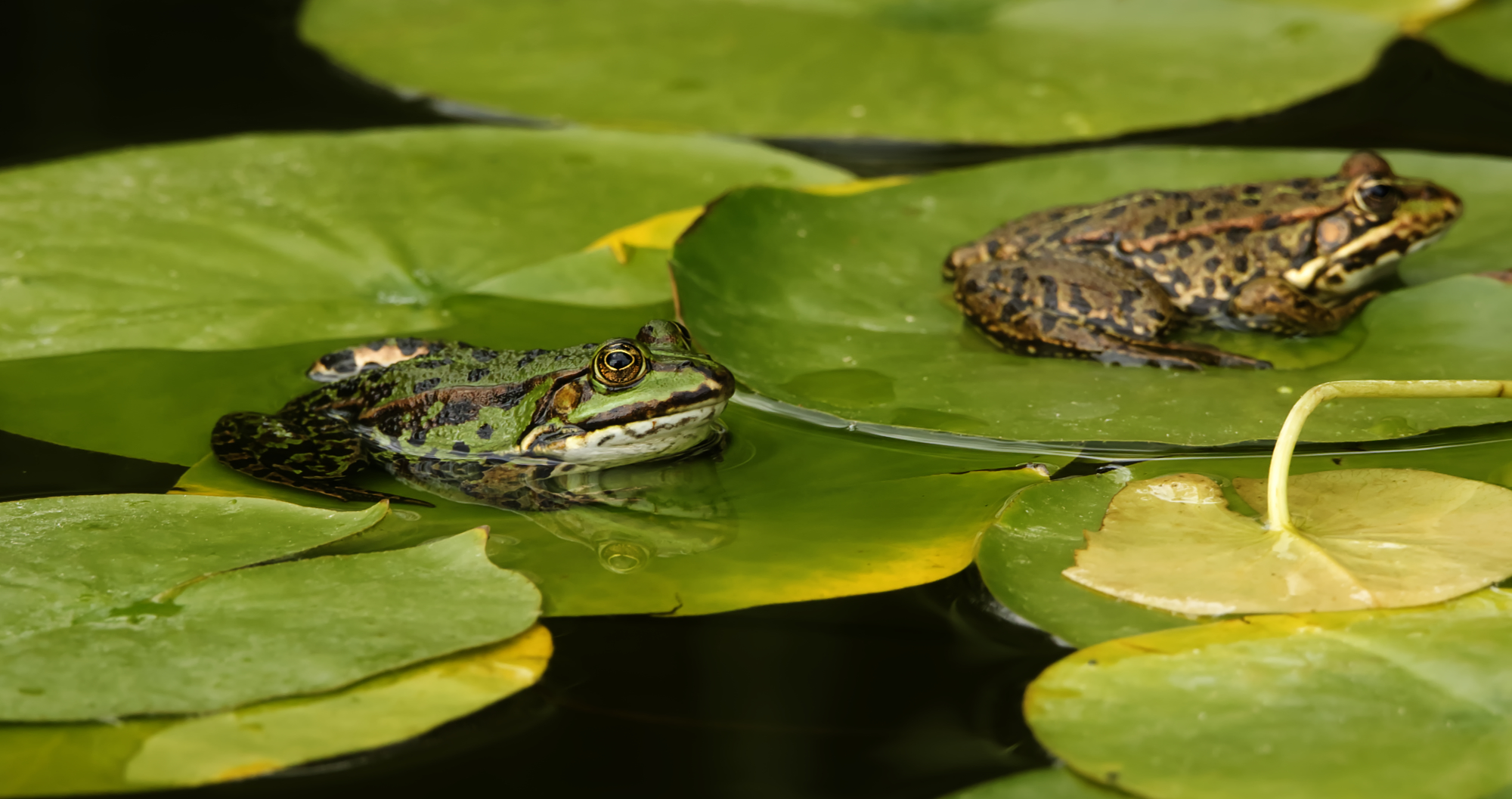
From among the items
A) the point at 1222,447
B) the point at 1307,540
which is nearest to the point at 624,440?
the point at 1222,447

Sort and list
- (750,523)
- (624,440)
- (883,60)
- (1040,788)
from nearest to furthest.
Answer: (1040,788) → (750,523) → (624,440) → (883,60)

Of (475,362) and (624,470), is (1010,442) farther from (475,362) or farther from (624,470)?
(475,362)

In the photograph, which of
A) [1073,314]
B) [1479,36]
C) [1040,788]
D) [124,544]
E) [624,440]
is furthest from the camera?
[1479,36]

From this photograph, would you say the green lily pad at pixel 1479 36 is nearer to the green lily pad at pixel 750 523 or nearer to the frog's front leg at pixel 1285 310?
the frog's front leg at pixel 1285 310

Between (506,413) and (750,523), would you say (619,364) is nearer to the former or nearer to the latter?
(506,413)

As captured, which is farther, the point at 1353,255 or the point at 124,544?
the point at 1353,255

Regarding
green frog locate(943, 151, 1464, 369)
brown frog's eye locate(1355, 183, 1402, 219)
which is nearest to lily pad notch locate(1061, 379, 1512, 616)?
green frog locate(943, 151, 1464, 369)
